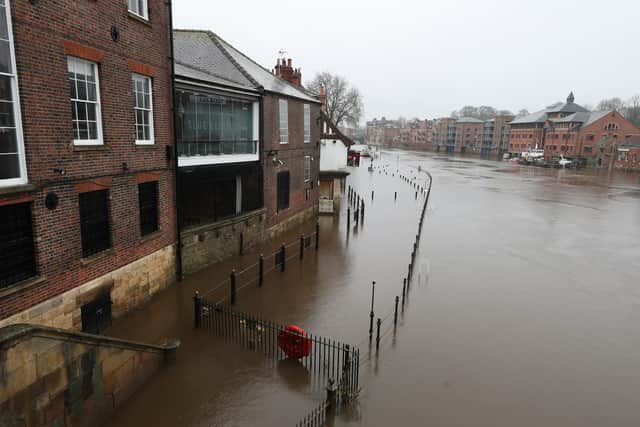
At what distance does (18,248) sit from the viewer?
24.6 feet

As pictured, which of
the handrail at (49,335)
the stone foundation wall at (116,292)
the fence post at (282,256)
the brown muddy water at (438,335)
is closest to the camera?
the handrail at (49,335)

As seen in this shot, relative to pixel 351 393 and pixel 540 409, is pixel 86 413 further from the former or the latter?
pixel 540 409

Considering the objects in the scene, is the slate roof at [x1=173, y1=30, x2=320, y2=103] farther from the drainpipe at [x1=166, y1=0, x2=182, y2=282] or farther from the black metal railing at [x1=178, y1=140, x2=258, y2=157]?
the black metal railing at [x1=178, y1=140, x2=258, y2=157]

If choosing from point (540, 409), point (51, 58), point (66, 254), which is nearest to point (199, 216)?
point (66, 254)

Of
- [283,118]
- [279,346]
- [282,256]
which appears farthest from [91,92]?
[283,118]

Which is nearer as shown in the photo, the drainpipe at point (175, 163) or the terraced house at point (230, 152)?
the drainpipe at point (175, 163)

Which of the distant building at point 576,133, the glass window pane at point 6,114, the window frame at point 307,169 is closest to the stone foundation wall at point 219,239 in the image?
the window frame at point 307,169

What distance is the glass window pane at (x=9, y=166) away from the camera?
7.11m

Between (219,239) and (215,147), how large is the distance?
11.4 ft

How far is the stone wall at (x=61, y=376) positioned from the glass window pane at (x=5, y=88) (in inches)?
170

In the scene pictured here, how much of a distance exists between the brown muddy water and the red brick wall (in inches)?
77.3

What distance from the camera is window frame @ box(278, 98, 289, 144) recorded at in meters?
18.7

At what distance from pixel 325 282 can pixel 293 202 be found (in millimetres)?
7872

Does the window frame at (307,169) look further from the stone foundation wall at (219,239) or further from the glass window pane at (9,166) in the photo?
the glass window pane at (9,166)
